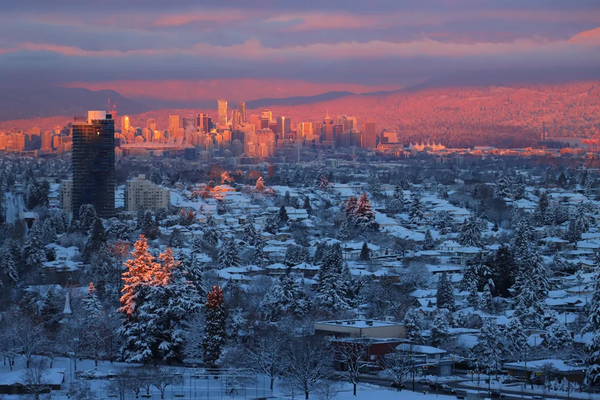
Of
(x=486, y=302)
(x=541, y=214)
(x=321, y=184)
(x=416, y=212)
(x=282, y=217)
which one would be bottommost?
(x=321, y=184)

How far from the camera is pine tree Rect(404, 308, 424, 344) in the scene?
33.5m

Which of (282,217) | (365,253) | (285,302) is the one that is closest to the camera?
(285,302)

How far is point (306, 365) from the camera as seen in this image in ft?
93.0

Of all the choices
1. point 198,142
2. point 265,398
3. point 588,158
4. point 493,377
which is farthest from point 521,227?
point 198,142

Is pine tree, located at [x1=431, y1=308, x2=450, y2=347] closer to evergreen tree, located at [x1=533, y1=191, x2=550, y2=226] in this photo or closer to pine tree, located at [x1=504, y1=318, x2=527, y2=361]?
pine tree, located at [x1=504, y1=318, x2=527, y2=361]

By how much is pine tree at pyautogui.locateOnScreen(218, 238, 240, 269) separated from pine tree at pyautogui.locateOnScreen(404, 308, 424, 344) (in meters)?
14.8

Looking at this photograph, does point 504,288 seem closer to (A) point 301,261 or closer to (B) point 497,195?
(A) point 301,261

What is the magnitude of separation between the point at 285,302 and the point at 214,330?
6465mm

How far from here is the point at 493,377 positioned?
3072 cm

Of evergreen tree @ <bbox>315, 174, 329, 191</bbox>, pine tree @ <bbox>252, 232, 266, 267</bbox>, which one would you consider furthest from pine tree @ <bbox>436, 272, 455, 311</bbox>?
evergreen tree @ <bbox>315, 174, 329, 191</bbox>

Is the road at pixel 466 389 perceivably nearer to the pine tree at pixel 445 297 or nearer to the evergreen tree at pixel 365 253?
the pine tree at pixel 445 297

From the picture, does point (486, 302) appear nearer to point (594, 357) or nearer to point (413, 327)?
point (413, 327)

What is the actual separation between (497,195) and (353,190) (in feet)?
46.0

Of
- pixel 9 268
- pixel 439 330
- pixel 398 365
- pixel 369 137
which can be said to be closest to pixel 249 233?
pixel 9 268
